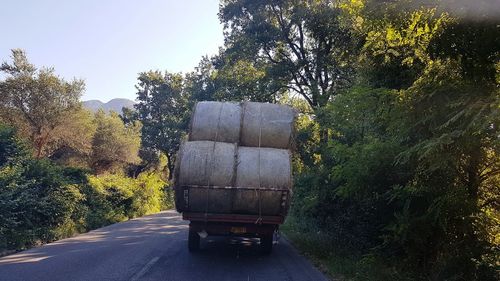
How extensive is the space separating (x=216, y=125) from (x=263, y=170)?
5.81 feet

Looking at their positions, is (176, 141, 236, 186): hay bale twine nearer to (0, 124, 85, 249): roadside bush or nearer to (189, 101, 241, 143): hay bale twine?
(189, 101, 241, 143): hay bale twine

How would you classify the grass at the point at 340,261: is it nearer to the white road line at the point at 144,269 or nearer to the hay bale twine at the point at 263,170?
the hay bale twine at the point at 263,170

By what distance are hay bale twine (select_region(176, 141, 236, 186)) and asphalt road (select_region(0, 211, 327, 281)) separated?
5.75 ft

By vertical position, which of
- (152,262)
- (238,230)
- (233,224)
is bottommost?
(152,262)

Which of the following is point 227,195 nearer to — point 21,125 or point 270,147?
point 270,147

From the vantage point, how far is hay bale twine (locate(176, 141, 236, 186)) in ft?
32.2

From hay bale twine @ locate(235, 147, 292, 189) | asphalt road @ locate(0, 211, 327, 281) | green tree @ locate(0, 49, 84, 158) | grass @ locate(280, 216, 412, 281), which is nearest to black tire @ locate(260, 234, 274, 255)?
asphalt road @ locate(0, 211, 327, 281)

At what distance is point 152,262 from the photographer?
30.6 ft

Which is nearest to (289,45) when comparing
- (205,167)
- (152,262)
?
(205,167)

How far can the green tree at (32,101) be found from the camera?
24.1 m

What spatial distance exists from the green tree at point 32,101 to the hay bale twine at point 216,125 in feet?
55.4

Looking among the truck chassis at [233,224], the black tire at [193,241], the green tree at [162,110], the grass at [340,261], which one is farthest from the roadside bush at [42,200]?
the green tree at [162,110]

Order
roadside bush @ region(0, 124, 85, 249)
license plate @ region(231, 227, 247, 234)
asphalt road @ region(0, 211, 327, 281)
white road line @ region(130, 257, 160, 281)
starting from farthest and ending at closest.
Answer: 1. roadside bush @ region(0, 124, 85, 249)
2. license plate @ region(231, 227, 247, 234)
3. asphalt road @ region(0, 211, 327, 281)
4. white road line @ region(130, 257, 160, 281)

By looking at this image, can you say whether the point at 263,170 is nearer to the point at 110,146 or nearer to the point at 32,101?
the point at 32,101
